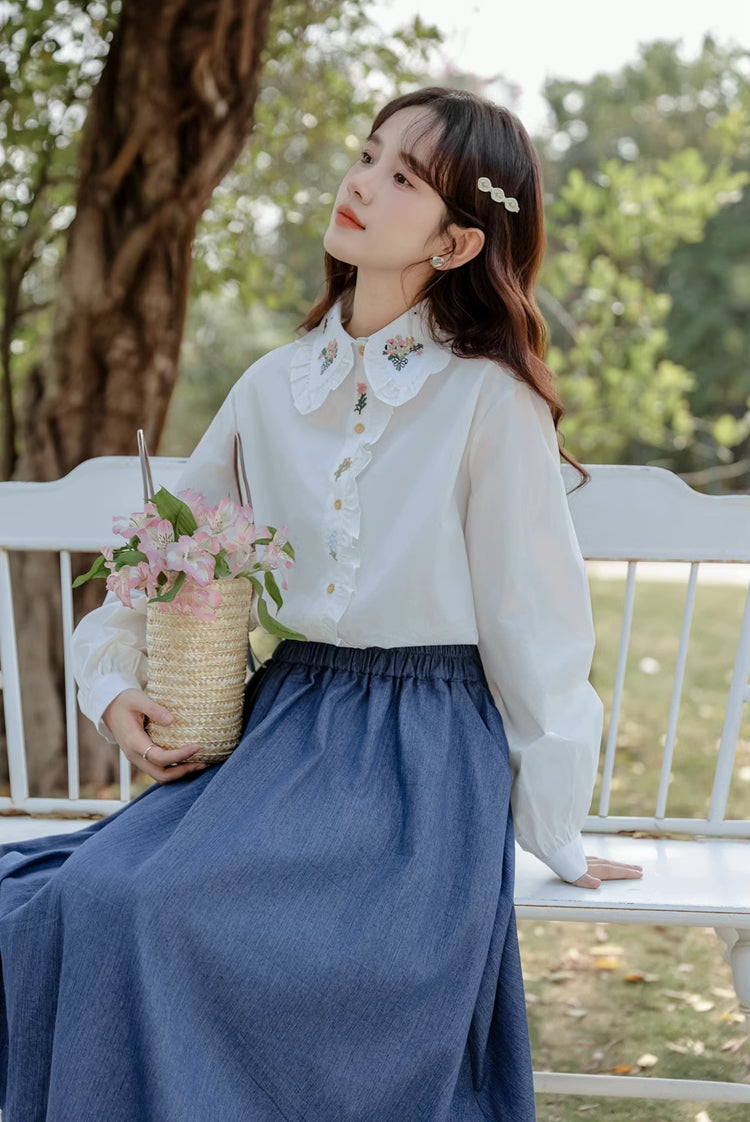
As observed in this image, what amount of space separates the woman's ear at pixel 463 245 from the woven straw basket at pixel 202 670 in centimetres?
55

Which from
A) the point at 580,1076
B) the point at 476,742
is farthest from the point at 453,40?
the point at 580,1076

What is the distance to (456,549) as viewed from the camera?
1.64m

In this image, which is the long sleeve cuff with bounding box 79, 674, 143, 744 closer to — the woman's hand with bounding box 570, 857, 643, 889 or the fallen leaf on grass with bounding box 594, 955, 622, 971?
the woman's hand with bounding box 570, 857, 643, 889

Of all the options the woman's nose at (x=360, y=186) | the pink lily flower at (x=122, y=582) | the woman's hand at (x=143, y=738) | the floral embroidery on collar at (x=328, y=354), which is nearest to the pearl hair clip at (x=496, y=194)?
the woman's nose at (x=360, y=186)

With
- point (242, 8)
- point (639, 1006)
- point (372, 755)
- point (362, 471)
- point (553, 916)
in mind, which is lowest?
point (639, 1006)

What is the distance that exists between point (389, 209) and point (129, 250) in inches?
74.0

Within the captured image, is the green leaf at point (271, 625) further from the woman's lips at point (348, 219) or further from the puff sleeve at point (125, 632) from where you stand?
the woman's lips at point (348, 219)

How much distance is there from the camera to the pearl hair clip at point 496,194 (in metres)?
1.63

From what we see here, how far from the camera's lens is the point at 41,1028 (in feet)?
4.40

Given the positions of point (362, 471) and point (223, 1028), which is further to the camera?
point (362, 471)

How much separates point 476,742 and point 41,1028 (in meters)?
0.64

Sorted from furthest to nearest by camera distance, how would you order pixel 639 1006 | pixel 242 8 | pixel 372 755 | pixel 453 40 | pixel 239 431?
pixel 453 40 < pixel 242 8 < pixel 639 1006 < pixel 239 431 < pixel 372 755

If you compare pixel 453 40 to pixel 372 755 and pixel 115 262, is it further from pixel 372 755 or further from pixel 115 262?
pixel 372 755

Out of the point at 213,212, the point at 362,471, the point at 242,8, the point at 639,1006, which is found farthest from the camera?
the point at 213,212
